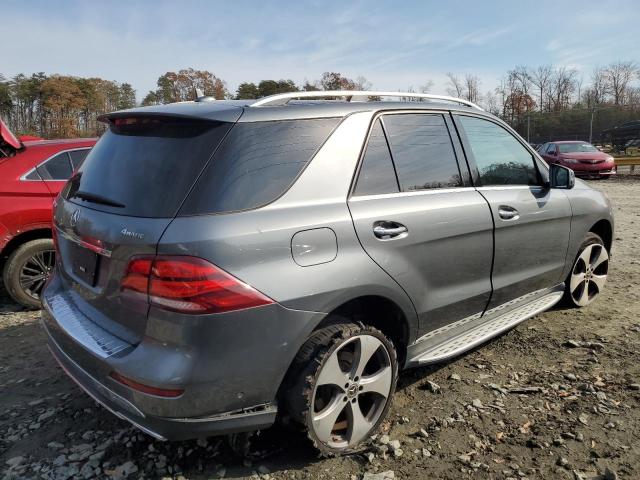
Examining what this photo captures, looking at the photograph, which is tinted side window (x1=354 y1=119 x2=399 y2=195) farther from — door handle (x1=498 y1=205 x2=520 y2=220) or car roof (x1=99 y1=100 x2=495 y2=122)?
door handle (x1=498 y1=205 x2=520 y2=220)

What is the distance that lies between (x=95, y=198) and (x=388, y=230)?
4.91 ft

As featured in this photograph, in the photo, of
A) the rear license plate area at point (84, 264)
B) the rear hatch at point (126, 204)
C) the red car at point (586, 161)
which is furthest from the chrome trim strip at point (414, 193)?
the red car at point (586, 161)

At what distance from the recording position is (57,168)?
5.11m

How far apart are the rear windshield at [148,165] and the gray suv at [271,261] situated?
0.01 meters

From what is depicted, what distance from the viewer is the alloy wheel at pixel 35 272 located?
4.85 meters

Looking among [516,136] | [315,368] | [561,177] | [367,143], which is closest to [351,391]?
[315,368]

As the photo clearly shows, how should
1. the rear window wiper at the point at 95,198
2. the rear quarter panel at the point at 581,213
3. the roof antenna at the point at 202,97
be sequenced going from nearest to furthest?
the rear window wiper at the point at 95,198 → the roof antenna at the point at 202,97 → the rear quarter panel at the point at 581,213

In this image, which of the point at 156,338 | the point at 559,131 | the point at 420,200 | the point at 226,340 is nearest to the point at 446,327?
the point at 420,200

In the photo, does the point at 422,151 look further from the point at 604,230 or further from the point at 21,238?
the point at 21,238

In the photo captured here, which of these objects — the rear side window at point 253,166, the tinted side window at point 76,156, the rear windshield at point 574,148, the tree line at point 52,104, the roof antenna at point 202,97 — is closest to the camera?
the rear side window at point 253,166

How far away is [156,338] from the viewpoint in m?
2.05

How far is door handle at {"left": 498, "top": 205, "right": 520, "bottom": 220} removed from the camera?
3301mm

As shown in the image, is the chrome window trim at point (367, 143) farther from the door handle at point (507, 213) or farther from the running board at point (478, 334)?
the running board at point (478, 334)

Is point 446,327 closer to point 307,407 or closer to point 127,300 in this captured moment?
point 307,407
